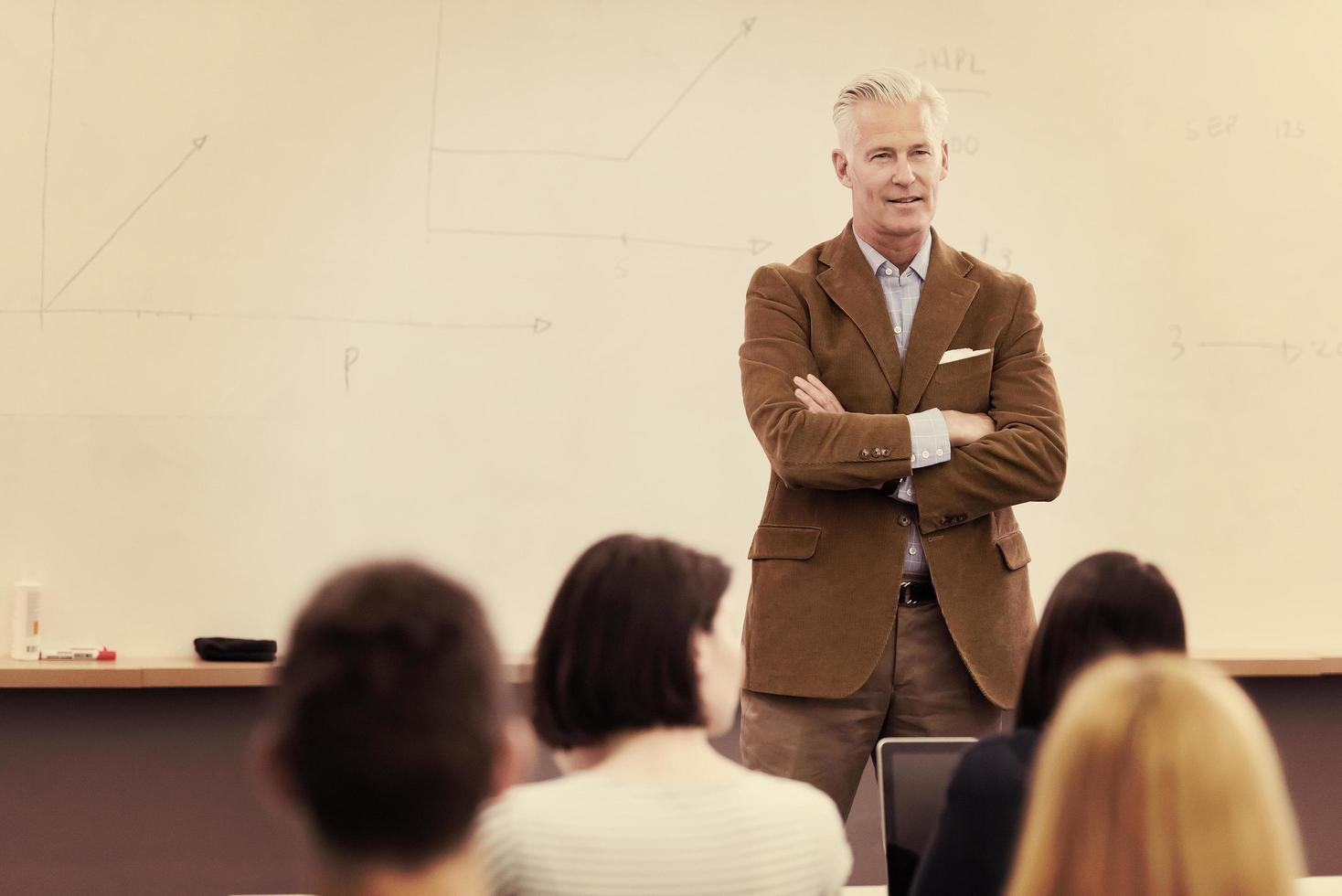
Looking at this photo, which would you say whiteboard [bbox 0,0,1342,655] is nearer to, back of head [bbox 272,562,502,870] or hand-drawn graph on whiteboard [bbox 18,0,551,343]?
hand-drawn graph on whiteboard [bbox 18,0,551,343]

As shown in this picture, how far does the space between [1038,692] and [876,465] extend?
0.91 m

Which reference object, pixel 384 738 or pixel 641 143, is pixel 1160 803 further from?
pixel 641 143

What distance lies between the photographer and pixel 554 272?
11.5 ft

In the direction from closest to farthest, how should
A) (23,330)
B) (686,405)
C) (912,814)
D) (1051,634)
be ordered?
(1051,634), (912,814), (23,330), (686,405)

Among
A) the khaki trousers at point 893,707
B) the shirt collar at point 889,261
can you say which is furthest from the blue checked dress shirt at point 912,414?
the khaki trousers at point 893,707

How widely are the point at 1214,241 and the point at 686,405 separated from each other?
144 cm

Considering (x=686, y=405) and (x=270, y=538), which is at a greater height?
(x=686, y=405)

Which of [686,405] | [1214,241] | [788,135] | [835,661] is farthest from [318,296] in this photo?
[1214,241]

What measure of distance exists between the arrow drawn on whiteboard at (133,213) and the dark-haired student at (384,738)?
2.56m

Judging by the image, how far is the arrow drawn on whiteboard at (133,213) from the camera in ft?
10.9

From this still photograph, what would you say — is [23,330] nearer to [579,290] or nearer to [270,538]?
[270,538]

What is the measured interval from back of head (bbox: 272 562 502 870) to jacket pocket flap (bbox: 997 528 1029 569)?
171cm

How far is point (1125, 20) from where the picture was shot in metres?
3.73

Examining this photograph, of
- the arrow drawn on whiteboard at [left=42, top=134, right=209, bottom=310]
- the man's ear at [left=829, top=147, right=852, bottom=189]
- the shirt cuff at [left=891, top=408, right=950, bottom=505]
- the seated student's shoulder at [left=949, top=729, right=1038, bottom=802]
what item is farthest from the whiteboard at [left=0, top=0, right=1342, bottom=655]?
the seated student's shoulder at [left=949, top=729, right=1038, bottom=802]
